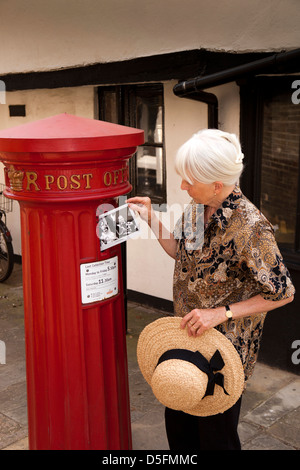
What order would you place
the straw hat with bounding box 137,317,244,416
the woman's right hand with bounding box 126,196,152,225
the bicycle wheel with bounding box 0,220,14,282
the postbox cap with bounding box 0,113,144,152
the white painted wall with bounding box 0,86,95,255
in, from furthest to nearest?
the bicycle wheel with bounding box 0,220,14,282
the white painted wall with bounding box 0,86,95,255
the woman's right hand with bounding box 126,196,152,225
the straw hat with bounding box 137,317,244,416
the postbox cap with bounding box 0,113,144,152

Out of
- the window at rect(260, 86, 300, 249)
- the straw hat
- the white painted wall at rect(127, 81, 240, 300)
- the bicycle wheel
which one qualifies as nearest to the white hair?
the straw hat

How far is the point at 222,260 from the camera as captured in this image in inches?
95.4

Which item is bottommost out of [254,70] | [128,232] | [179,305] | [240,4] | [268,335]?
[268,335]

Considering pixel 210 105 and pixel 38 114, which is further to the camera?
pixel 38 114

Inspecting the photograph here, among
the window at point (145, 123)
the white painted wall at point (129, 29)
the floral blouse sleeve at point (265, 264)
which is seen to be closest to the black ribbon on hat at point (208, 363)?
the floral blouse sleeve at point (265, 264)

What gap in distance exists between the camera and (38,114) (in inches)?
274

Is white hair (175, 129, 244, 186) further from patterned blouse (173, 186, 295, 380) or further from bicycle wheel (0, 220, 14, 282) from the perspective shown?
bicycle wheel (0, 220, 14, 282)

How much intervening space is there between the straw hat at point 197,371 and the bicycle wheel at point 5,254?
16.3 ft

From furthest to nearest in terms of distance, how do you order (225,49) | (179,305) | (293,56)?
(225,49), (293,56), (179,305)

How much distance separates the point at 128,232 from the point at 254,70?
2.03m

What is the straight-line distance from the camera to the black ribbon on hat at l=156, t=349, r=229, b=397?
2.45 m

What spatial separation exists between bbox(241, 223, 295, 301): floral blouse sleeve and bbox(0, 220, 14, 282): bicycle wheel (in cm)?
529

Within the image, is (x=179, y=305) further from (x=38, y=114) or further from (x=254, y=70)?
(x=38, y=114)

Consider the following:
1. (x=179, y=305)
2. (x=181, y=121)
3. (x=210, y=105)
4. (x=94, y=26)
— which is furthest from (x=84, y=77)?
(x=179, y=305)
